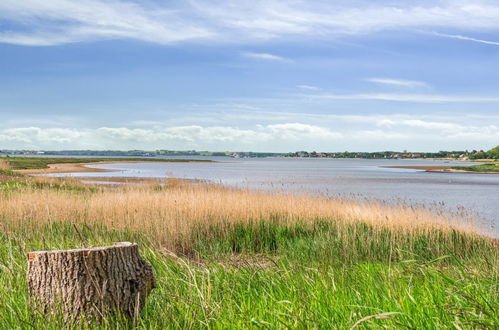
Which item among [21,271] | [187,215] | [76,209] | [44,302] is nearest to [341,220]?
[187,215]

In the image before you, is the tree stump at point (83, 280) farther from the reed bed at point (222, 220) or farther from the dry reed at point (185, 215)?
the dry reed at point (185, 215)

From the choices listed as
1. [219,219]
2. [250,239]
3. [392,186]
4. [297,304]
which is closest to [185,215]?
[219,219]

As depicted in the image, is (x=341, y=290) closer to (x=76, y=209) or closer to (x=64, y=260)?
(x=64, y=260)

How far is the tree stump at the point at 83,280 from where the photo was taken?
3934 mm

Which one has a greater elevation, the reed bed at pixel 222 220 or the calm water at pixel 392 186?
the reed bed at pixel 222 220

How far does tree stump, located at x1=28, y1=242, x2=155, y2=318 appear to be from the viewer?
3934 mm

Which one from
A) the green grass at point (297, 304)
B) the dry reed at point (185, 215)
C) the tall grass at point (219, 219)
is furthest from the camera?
the dry reed at point (185, 215)

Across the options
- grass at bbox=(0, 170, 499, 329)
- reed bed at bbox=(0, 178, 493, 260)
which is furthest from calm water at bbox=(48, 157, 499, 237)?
grass at bbox=(0, 170, 499, 329)

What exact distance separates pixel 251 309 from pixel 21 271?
2.99 metres

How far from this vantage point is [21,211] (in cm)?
1231

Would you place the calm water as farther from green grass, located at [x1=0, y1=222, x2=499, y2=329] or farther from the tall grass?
green grass, located at [x1=0, y1=222, x2=499, y2=329]

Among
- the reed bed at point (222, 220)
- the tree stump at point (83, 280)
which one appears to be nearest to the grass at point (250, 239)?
the reed bed at point (222, 220)

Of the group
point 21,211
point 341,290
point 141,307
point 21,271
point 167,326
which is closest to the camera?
point 167,326

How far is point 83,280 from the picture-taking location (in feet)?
13.0
